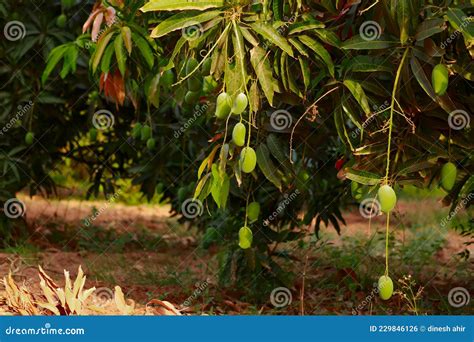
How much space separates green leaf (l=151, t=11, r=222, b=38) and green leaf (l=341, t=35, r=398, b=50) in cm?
37

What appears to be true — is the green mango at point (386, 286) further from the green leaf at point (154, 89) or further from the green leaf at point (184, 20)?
the green leaf at point (154, 89)

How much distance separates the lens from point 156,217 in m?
5.92

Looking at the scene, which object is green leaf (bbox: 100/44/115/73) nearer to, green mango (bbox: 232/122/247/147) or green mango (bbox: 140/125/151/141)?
green mango (bbox: 232/122/247/147)

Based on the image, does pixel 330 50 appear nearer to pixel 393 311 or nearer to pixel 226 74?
pixel 226 74

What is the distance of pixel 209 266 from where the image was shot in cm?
397

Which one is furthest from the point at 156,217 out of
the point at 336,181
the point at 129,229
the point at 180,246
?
the point at 336,181

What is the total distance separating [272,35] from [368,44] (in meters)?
0.27
